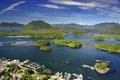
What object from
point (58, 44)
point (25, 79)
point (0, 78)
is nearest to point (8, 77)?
point (0, 78)

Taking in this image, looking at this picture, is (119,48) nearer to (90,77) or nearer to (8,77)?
(90,77)

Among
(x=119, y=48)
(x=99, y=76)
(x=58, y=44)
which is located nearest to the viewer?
(x=99, y=76)

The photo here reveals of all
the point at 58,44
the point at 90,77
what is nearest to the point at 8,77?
the point at 90,77

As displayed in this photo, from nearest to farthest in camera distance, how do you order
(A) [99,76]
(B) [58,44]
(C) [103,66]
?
1. (A) [99,76]
2. (C) [103,66]
3. (B) [58,44]

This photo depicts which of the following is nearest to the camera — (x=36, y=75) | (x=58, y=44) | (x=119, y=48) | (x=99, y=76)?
(x=36, y=75)

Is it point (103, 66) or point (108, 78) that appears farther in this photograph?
point (103, 66)

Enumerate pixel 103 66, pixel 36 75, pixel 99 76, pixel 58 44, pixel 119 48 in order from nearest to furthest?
pixel 36 75 < pixel 99 76 < pixel 103 66 < pixel 119 48 < pixel 58 44

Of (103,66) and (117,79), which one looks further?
(103,66)

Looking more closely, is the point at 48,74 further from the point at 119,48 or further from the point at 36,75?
the point at 119,48
